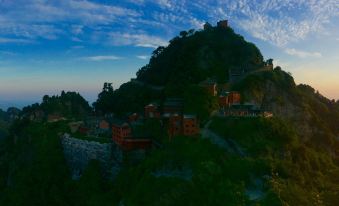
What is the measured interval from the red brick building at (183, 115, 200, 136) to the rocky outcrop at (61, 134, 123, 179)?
35.6 feet

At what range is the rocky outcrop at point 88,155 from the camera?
57812 mm

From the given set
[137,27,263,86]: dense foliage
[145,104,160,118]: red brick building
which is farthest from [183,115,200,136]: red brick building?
[137,27,263,86]: dense foliage

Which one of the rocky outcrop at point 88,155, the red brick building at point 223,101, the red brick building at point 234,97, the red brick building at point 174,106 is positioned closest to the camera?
the rocky outcrop at point 88,155

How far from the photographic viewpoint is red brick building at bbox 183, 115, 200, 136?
51.1 metres

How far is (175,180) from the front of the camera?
147 feet

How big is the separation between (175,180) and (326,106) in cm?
5031

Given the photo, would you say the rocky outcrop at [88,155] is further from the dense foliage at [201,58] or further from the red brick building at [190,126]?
the dense foliage at [201,58]

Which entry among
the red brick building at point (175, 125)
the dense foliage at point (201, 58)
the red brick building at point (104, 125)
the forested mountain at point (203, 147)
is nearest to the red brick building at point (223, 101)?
the forested mountain at point (203, 147)

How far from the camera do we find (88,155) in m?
62.1

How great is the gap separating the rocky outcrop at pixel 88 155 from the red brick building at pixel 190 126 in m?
10.8

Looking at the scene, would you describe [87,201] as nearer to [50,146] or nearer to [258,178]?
[50,146]

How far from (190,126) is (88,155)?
1870cm

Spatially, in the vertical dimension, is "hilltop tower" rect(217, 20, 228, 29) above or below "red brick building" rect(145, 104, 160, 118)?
above

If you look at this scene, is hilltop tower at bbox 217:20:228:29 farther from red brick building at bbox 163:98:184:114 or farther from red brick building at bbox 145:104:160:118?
red brick building at bbox 145:104:160:118
